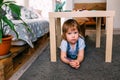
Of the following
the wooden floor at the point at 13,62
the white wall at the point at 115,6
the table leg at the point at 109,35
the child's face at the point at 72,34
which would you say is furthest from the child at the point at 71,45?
the white wall at the point at 115,6

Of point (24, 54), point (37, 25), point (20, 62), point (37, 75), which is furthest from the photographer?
point (37, 25)

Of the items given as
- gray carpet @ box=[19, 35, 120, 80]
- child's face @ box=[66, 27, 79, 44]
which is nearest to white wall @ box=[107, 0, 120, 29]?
gray carpet @ box=[19, 35, 120, 80]

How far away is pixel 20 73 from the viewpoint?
1.46 meters

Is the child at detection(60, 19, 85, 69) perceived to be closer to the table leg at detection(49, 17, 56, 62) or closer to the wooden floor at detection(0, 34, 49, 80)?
the table leg at detection(49, 17, 56, 62)

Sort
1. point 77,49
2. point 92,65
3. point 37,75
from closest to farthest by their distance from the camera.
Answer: point 37,75, point 92,65, point 77,49

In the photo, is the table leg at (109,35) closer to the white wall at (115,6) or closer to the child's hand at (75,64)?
the child's hand at (75,64)

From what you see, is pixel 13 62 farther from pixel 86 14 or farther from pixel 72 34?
pixel 86 14

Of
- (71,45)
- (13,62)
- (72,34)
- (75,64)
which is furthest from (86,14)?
(13,62)

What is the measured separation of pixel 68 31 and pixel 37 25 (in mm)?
890

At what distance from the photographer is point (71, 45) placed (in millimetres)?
1694

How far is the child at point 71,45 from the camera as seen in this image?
1627 millimetres

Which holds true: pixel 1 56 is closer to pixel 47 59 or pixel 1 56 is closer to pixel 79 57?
pixel 47 59

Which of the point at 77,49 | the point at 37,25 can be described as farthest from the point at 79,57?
the point at 37,25


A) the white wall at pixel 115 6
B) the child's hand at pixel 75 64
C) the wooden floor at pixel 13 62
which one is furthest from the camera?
the white wall at pixel 115 6
